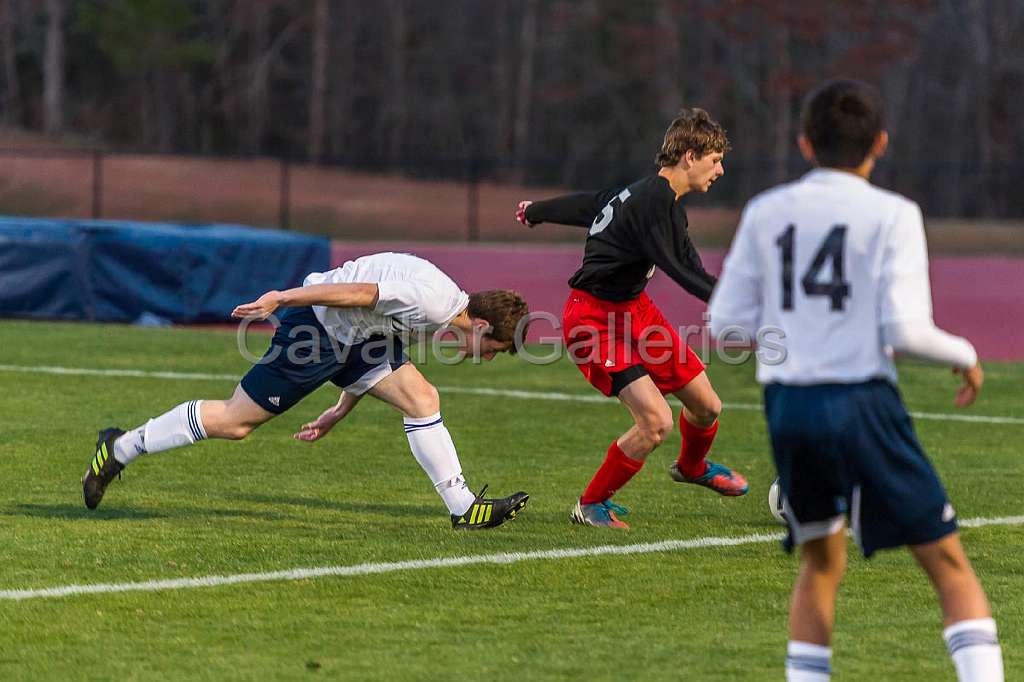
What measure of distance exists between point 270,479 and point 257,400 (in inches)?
66.0

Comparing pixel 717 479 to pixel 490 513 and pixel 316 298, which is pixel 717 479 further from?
pixel 316 298

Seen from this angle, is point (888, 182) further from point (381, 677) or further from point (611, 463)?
point (381, 677)

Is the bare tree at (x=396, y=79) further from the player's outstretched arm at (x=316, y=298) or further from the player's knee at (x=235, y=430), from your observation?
the player's outstretched arm at (x=316, y=298)

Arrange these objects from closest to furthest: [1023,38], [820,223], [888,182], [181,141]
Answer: [820,223] < [888,182] < [1023,38] < [181,141]

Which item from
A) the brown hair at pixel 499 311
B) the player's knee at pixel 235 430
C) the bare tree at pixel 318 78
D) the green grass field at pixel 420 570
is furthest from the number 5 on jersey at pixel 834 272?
the bare tree at pixel 318 78

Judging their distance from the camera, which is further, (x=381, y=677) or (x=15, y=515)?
(x=15, y=515)

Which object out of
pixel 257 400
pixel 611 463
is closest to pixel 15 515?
pixel 257 400

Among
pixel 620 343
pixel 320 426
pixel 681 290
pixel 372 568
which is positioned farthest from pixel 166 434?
pixel 681 290

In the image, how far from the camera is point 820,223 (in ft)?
14.5

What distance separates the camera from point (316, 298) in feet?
Answer: 23.3

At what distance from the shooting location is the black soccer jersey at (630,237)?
7531 millimetres

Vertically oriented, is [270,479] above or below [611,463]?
below

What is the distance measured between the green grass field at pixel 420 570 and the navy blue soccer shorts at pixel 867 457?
105 centimetres

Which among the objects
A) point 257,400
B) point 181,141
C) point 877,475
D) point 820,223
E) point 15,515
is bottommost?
point 181,141
